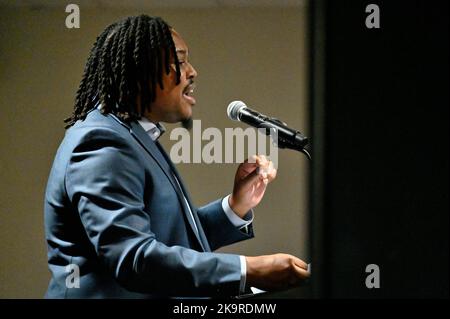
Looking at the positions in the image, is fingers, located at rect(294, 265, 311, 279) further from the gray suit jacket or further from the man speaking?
the gray suit jacket

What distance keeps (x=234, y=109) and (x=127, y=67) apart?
30 centimetres

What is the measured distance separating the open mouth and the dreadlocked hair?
4 cm

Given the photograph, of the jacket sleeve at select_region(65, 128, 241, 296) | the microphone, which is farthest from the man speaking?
the microphone

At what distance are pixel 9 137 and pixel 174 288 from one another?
615 millimetres

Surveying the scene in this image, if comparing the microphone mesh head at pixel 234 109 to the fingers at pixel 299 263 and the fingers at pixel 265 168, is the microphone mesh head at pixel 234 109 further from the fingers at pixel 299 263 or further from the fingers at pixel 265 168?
the fingers at pixel 299 263

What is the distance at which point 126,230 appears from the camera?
4.19 feet

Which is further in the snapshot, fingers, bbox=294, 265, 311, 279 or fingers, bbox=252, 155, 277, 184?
fingers, bbox=252, 155, 277, 184

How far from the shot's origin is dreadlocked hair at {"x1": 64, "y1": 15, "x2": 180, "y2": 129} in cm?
143

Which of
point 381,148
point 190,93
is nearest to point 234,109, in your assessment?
point 190,93

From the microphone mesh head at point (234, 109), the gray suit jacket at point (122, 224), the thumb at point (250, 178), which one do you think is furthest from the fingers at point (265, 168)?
the gray suit jacket at point (122, 224)

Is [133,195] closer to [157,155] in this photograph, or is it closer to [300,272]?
[157,155]

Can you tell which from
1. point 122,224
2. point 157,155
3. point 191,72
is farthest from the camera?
point 191,72

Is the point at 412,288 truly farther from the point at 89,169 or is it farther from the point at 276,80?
the point at 89,169

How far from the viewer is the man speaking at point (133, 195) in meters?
1.30
